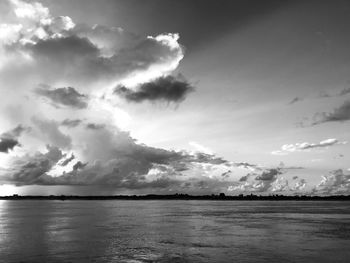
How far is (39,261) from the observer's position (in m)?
33.1

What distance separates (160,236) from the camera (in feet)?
169

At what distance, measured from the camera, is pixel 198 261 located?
33219mm

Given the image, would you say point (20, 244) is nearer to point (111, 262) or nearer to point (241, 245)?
point (111, 262)

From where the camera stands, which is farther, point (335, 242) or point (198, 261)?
point (335, 242)

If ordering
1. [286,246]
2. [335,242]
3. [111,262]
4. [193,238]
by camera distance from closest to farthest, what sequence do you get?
1. [111,262]
2. [286,246]
3. [335,242]
4. [193,238]

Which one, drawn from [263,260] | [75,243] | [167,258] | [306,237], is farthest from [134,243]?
[306,237]

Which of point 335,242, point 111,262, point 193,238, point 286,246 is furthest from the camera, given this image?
point 193,238

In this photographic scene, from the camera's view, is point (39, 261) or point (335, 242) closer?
point (39, 261)

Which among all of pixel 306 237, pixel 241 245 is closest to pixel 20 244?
pixel 241 245

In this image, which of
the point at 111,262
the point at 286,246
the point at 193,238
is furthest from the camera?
the point at 193,238

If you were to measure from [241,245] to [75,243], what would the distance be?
58.9ft

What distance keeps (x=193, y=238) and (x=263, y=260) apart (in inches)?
638

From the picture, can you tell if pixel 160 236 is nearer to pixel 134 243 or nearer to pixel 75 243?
pixel 134 243

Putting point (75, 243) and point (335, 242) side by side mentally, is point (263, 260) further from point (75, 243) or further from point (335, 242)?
point (75, 243)
